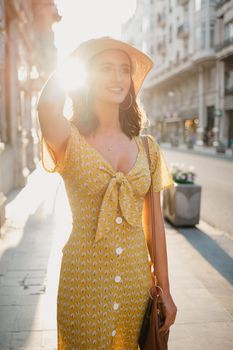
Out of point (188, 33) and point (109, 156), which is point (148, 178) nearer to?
point (109, 156)

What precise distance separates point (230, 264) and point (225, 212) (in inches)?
149

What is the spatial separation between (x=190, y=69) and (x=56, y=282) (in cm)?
4107

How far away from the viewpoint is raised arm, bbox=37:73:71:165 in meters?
1.62

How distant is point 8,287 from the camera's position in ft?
14.6

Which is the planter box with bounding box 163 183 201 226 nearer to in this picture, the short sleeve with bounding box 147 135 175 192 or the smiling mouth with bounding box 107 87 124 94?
the short sleeve with bounding box 147 135 175 192

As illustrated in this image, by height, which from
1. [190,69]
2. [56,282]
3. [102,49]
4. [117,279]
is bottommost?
[56,282]

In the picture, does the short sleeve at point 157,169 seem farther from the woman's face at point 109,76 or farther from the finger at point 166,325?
the finger at point 166,325

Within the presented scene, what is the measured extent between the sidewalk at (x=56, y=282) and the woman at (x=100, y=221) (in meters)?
1.67

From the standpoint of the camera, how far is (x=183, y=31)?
44281mm

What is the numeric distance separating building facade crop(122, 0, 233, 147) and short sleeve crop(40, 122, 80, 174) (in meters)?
33.9

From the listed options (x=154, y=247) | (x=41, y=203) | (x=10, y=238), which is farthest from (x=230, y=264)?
(x=41, y=203)

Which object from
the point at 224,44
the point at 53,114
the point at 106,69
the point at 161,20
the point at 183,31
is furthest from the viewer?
the point at 161,20

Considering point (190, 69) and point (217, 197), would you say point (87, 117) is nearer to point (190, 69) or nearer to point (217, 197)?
point (217, 197)

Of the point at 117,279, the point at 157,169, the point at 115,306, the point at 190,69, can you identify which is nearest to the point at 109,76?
the point at 157,169
